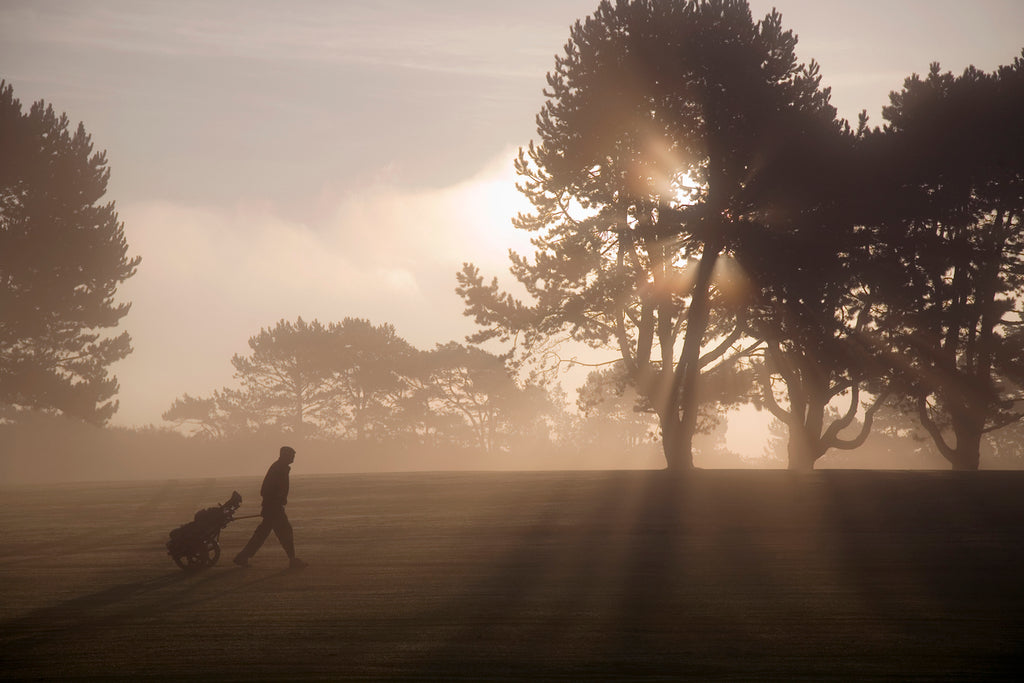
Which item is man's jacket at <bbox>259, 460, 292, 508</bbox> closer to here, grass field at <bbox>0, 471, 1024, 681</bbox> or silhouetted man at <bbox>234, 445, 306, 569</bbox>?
silhouetted man at <bbox>234, 445, 306, 569</bbox>

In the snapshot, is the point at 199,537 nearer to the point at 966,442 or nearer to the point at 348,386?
the point at 966,442

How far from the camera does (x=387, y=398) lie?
89438 millimetres

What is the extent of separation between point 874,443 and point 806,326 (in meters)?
74.8

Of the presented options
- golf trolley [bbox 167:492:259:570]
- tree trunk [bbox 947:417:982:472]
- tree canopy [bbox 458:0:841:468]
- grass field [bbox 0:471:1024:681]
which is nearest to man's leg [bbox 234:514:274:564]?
A: grass field [bbox 0:471:1024:681]

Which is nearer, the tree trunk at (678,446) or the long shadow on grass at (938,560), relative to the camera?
the long shadow on grass at (938,560)

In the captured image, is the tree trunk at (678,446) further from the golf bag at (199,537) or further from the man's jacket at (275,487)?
the golf bag at (199,537)

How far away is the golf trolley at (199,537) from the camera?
17.6 m

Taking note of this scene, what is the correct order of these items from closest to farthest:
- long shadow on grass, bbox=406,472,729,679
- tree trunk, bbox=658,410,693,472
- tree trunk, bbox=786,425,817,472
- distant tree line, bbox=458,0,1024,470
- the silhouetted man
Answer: long shadow on grass, bbox=406,472,729,679
the silhouetted man
distant tree line, bbox=458,0,1024,470
tree trunk, bbox=658,410,693,472
tree trunk, bbox=786,425,817,472

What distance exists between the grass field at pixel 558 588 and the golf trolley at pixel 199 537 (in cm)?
33

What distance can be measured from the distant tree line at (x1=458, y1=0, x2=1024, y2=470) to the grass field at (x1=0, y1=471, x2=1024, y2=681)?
27.8 feet

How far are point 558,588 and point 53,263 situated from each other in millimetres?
Result: 39517

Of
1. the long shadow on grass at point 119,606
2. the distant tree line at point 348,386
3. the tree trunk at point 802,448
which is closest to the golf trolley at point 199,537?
the long shadow on grass at point 119,606

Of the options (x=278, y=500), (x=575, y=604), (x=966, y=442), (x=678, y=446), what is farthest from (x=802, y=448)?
(x=278, y=500)

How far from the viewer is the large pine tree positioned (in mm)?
46469
